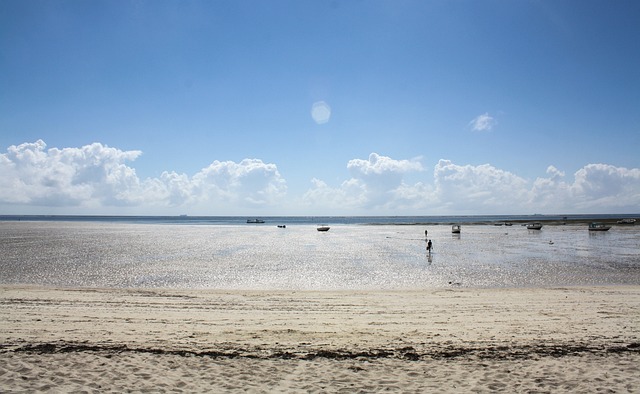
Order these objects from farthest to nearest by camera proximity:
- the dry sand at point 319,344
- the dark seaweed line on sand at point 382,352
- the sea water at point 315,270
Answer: the sea water at point 315,270
the dark seaweed line on sand at point 382,352
the dry sand at point 319,344

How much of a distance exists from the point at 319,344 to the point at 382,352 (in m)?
1.96

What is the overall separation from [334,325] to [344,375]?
4888 millimetres

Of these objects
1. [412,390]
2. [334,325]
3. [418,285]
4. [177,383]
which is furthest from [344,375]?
[418,285]

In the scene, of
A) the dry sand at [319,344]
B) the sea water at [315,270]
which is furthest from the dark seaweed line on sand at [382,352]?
the sea water at [315,270]

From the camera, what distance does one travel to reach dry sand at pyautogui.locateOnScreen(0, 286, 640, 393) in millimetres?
9250

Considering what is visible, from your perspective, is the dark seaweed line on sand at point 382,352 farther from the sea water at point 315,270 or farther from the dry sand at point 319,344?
the sea water at point 315,270

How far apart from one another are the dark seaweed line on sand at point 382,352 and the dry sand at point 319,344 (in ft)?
0.17

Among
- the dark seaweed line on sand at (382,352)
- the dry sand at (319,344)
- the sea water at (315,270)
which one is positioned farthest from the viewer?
the sea water at (315,270)

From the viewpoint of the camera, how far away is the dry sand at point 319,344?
925cm

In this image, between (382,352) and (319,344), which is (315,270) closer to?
(319,344)

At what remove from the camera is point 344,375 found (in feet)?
31.8

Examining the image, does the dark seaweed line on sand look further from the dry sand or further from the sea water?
the sea water

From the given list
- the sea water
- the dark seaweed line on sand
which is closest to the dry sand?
the dark seaweed line on sand

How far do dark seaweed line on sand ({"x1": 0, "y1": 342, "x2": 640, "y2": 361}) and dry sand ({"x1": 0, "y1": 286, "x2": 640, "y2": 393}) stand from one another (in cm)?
5
